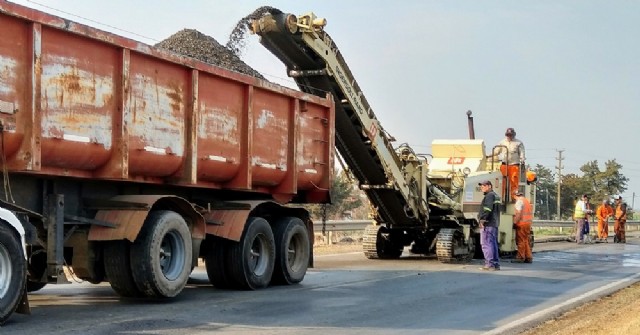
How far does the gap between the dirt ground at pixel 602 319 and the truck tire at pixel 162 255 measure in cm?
386

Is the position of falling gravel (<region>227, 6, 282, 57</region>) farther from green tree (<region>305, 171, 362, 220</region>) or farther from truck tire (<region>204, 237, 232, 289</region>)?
green tree (<region>305, 171, 362, 220</region>)

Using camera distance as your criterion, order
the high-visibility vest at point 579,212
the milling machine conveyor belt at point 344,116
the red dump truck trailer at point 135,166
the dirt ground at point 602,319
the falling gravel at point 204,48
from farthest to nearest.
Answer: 1. the high-visibility vest at point 579,212
2. the milling machine conveyor belt at point 344,116
3. the falling gravel at point 204,48
4. the dirt ground at point 602,319
5. the red dump truck trailer at point 135,166

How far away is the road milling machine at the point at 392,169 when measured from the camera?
45.4 ft

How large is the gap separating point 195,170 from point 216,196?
4.69ft

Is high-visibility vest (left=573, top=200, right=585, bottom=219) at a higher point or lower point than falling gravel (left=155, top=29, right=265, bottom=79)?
lower

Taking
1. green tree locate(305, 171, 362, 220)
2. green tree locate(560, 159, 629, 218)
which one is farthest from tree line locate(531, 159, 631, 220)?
green tree locate(305, 171, 362, 220)

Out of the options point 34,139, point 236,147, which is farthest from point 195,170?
point 34,139

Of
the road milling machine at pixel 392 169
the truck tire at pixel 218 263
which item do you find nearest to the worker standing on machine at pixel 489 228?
the road milling machine at pixel 392 169

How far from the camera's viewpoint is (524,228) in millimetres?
17562

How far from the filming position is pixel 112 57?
8.67 metres

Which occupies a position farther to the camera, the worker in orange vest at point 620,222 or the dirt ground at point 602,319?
the worker in orange vest at point 620,222

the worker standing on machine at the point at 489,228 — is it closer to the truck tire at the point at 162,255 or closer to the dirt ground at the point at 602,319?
the dirt ground at the point at 602,319

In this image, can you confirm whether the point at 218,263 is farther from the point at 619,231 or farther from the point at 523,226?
the point at 619,231

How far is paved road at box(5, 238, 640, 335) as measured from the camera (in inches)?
302
